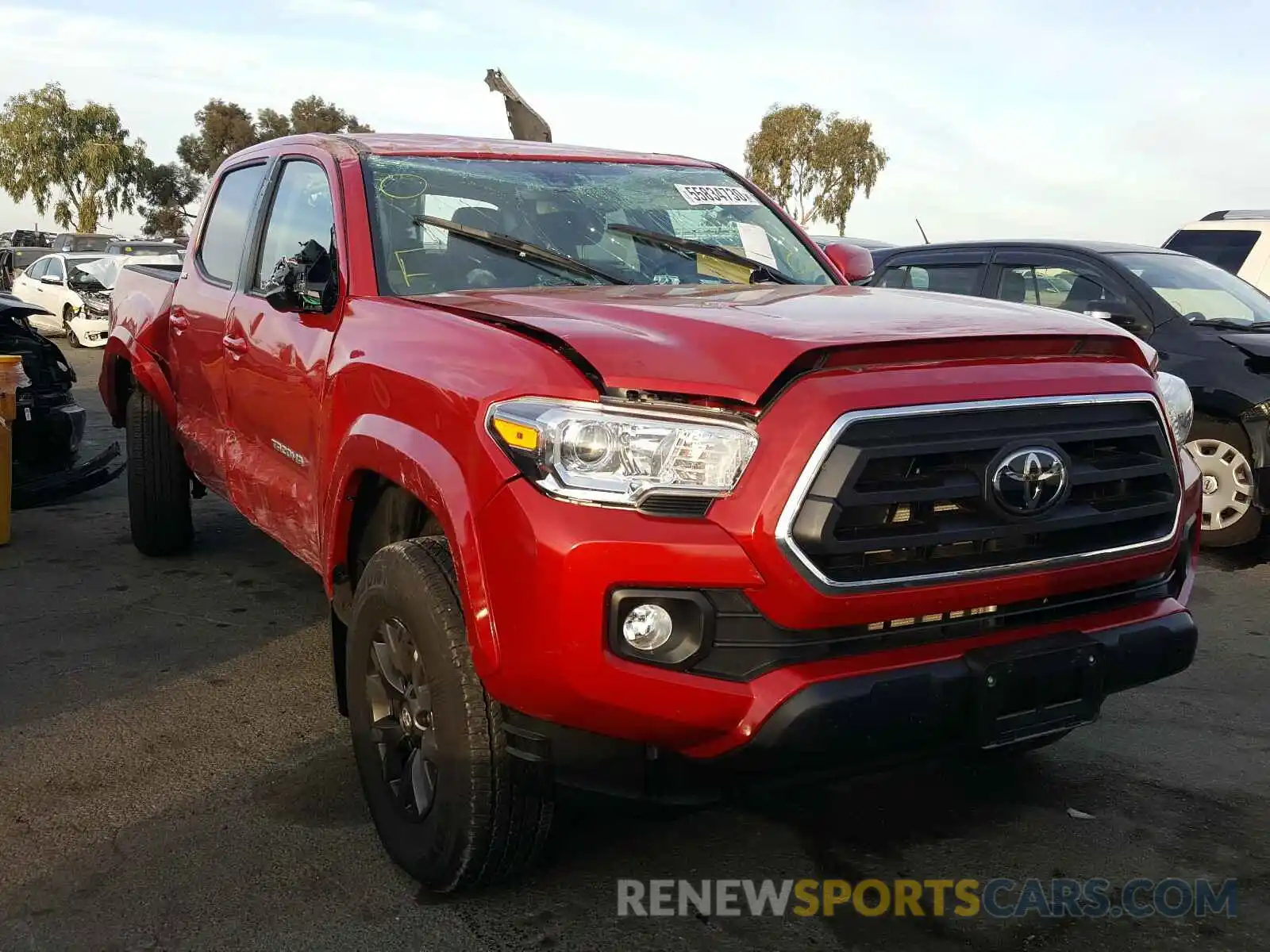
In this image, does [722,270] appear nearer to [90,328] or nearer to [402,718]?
[402,718]

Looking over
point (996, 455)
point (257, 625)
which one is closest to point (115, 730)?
point (257, 625)

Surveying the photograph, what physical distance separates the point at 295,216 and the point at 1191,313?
16.9 feet

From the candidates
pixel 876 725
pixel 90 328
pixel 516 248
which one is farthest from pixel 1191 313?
pixel 90 328

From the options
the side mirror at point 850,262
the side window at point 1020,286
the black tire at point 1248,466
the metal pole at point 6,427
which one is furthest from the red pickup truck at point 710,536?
the side window at point 1020,286

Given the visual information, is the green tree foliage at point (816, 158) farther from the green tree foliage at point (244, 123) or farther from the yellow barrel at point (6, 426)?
the yellow barrel at point (6, 426)

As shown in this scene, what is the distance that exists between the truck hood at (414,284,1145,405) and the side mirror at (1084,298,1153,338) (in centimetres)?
396

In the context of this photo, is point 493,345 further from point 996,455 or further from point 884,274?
point 884,274

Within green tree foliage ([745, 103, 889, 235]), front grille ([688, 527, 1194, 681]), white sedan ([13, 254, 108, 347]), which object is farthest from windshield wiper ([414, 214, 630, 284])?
green tree foliage ([745, 103, 889, 235])

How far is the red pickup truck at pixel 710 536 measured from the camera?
2402mm

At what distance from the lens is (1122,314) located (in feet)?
23.1

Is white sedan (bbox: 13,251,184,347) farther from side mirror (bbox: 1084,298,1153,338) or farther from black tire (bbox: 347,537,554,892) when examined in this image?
black tire (bbox: 347,537,554,892)

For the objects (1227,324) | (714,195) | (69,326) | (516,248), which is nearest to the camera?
(516,248)

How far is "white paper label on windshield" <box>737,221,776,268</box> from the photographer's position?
164 inches

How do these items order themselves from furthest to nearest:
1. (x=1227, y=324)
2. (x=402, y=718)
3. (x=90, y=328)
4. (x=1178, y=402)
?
(x=90, y=328)
(x=1227, y=324)
(x=1178, y=402)
(x=402, y=718)
